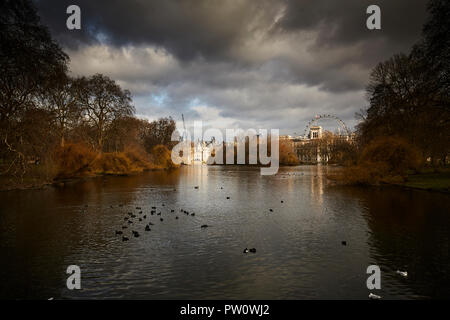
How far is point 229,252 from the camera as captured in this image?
1184cm

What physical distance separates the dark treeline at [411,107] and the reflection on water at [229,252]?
11229 millimetres

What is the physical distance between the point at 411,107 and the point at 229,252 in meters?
29.5

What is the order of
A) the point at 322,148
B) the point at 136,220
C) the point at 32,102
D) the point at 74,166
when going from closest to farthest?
the point at 136,220, the point at 32,102, the point at 74,166, the point at 322,148

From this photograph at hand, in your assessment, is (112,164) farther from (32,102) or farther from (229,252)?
(229,252)

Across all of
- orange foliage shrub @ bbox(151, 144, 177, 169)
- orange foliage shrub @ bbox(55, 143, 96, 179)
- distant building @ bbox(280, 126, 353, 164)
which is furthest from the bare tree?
distant building @ bbox(280, 126, 353, 164)

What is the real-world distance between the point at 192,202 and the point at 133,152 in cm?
4717

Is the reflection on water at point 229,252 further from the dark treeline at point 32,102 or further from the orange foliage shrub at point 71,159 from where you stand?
the orange foliage shrub at point 71,159

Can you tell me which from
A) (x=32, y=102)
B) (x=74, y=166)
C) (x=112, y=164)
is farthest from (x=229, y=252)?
(x=112, y=164)

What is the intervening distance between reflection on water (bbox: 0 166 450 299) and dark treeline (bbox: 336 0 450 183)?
36.8 ft

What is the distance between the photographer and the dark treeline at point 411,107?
25.2m
